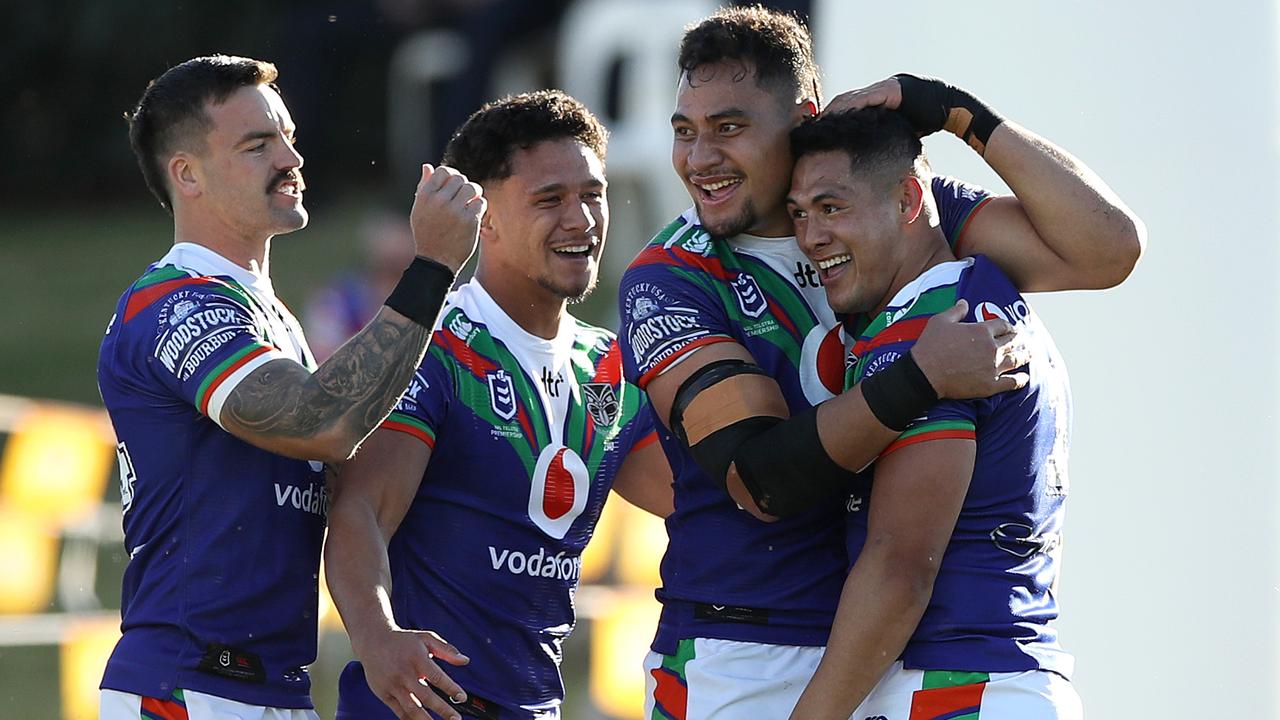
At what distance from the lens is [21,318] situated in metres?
21.6

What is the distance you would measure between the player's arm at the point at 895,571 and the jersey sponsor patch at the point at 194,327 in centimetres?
155

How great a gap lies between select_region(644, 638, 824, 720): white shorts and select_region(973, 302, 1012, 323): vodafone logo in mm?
901

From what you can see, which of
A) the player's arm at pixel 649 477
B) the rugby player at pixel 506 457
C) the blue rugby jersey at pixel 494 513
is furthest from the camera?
the player's arm at pixel 649 477

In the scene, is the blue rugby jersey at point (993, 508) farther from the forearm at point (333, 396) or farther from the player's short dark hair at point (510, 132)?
the player's short dark hair at point (510, 132)

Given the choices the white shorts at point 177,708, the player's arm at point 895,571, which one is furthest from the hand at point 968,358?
the white shorts at point 177,708

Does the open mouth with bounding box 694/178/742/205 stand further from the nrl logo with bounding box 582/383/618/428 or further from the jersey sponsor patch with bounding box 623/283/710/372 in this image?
the nrl logo with bounding box 582/383/618/428

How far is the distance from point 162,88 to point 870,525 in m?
2.15

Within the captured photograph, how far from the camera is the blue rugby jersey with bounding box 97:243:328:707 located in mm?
4023

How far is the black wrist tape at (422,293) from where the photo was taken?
3906 millimetres

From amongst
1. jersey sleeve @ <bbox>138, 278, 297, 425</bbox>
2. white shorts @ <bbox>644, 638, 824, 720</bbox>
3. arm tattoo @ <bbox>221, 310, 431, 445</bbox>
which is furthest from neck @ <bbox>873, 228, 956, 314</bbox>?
jersey sleeve @ <bbox>138, 278, 297, 425</bbox>

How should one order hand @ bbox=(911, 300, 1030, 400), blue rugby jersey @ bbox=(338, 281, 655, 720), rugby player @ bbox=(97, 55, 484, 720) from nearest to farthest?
hand @ bbox=(911, 300, 1030, 400) → rugby player @ bbox=(97, 55, 484, 720) → blue rugby jersey @ bbox=(338, 281, 655, 720)

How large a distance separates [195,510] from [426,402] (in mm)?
651

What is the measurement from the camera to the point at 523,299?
4719 mm

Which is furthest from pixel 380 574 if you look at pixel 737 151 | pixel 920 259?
pixel 920 259
